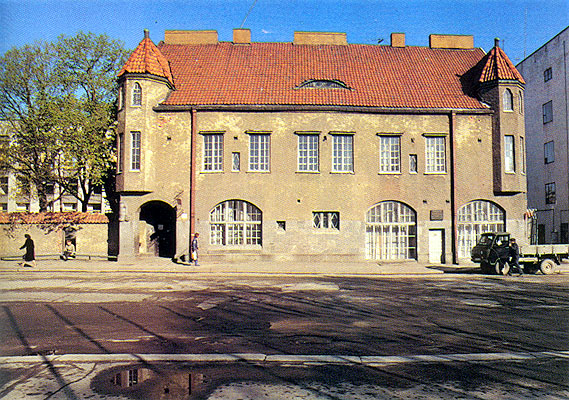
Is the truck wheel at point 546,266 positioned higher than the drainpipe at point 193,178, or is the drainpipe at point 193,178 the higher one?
the drainpipe at point 193,178

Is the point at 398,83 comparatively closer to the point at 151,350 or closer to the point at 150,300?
the point at 150,300

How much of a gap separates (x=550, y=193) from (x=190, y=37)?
31.2 metres

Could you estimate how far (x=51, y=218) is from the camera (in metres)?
24.5

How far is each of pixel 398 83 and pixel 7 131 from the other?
79.8ft

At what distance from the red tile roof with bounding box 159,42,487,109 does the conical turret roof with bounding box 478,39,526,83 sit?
1.60m

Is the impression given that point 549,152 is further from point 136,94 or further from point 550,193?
point 136,94

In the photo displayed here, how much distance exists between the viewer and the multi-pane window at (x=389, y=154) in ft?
80.1

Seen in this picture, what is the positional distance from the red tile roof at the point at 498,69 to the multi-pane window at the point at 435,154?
439cm

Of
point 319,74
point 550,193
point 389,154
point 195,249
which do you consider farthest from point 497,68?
point 195,249

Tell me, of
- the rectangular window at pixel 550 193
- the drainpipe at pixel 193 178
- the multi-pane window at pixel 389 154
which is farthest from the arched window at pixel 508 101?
the drainpipe at pixel 193 178

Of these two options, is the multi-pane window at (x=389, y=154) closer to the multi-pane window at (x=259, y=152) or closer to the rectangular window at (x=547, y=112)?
the multi-pane window at (x=259, y=152)

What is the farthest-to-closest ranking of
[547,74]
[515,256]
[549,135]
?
1. [547,74]
2. [549,135]
3. [515,256]

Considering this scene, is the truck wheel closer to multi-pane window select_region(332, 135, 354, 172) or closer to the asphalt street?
the asphalt street

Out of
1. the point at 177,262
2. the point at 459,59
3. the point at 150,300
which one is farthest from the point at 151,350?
the point at 459,59
